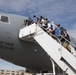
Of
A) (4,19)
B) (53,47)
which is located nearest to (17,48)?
(4,19)

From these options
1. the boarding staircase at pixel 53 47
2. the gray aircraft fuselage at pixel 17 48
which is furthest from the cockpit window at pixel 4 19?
the boarding staircase at pixel 53 47

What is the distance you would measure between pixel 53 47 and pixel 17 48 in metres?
2.41

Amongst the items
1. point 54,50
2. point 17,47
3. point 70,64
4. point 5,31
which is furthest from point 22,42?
point 70,64

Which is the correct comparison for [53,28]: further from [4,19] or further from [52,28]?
[4,19]

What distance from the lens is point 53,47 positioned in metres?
12.5

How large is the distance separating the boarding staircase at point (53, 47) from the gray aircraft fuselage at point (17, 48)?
1.67 ft

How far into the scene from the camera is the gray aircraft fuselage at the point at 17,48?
13031 millimetres

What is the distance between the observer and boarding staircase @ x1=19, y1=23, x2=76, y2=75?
39.7 feet

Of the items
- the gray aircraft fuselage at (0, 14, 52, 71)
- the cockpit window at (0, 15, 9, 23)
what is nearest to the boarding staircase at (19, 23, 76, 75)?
the gray aircraft fuselage at (0, 14, 52, 71)

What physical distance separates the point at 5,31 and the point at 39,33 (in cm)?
217

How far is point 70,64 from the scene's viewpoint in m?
11.9

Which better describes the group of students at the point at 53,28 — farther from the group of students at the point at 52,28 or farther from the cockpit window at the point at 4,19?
the cockpit window at the point at 4,19

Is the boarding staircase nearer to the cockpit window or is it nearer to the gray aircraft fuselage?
the gray aircraft fuselage

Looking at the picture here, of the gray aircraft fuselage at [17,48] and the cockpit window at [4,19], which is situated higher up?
the cockpit window at [4,19]
